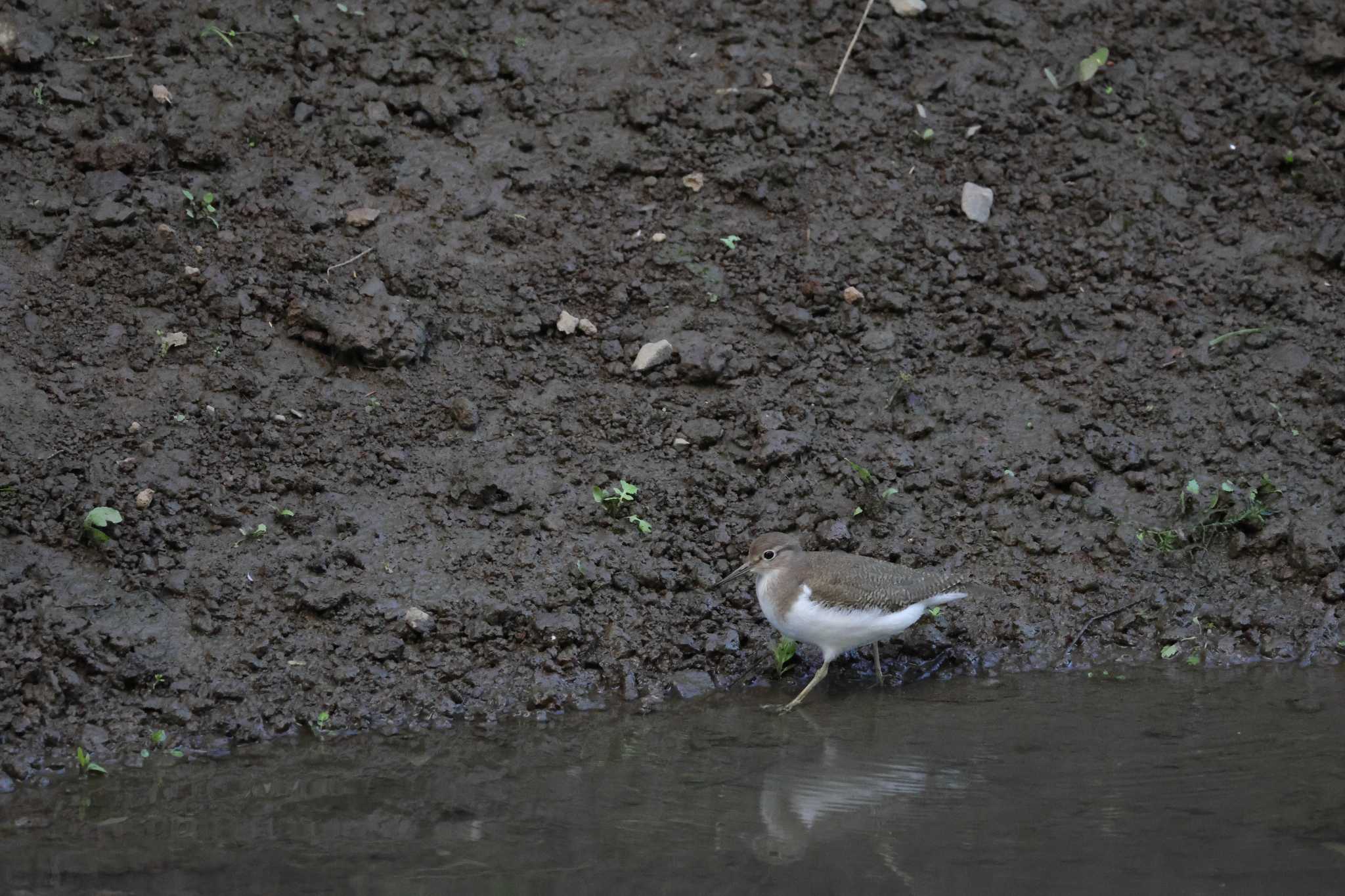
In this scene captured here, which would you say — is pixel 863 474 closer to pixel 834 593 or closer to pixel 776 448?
pixel 776 448

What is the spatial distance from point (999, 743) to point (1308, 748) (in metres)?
1.57

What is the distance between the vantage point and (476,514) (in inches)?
325

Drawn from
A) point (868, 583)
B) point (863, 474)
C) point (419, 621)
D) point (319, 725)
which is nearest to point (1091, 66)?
point (863, 474)

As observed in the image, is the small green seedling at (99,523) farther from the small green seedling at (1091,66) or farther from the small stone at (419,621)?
the small green seedling at (1091,66)

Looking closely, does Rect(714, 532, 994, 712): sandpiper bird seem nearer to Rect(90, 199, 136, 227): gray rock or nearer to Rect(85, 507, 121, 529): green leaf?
Rect(85, 507, 121, 529): green leaf

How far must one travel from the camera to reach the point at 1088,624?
829cm

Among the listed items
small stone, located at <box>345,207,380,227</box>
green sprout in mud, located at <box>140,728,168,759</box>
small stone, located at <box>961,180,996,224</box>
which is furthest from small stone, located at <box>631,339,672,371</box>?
green sprout in mud, located at <box>140,728,168,759</box>

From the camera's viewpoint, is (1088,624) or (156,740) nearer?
(156,740)

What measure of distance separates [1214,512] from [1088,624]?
120 cm

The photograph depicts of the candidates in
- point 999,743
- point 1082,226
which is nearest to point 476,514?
point 999,743

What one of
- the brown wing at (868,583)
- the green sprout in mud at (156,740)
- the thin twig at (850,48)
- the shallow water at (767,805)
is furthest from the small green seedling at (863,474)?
the green sprout in mud at (156,740)

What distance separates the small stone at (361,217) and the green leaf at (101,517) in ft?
8.88

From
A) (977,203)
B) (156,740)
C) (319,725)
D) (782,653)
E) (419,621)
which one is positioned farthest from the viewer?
(977,203)

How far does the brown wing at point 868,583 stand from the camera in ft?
24.3
